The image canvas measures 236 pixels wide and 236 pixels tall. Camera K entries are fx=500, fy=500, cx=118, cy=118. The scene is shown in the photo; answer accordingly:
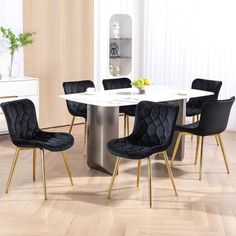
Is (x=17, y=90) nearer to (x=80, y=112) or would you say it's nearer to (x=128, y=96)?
(x=80, y=112)

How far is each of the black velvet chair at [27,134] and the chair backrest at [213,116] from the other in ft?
3.91

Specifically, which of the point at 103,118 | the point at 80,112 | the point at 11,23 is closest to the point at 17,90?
the point at 11,23

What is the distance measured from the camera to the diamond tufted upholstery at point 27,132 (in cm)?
407

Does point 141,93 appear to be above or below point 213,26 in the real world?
below

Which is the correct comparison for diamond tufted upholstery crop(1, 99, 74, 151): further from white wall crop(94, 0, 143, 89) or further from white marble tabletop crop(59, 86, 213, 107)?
white wall crop(94, 0, 143, 89)

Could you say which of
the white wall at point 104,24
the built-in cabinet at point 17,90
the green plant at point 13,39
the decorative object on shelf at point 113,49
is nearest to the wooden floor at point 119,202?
the built-in cabinet at point 17,90

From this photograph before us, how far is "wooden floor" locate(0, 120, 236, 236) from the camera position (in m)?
3.50

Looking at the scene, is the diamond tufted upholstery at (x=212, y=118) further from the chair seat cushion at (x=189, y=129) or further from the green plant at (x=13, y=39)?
the green plant at (x=13, y=39)

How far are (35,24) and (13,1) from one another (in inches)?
16.2

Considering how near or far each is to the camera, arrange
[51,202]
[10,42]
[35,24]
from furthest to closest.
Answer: [35,24]
[10,42]
[51,202]

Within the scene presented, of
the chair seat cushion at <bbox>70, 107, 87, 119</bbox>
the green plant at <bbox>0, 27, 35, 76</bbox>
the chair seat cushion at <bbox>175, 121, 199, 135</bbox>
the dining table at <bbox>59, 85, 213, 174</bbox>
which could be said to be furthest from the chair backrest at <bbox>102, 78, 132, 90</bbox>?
the chair seat cushion at <bbox>175, 121, 199, 135</bbox>

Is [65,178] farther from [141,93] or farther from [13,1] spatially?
[13,1]

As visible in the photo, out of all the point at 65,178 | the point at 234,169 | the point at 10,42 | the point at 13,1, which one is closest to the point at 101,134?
the point at 65,178

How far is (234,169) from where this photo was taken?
5004 millimetres
